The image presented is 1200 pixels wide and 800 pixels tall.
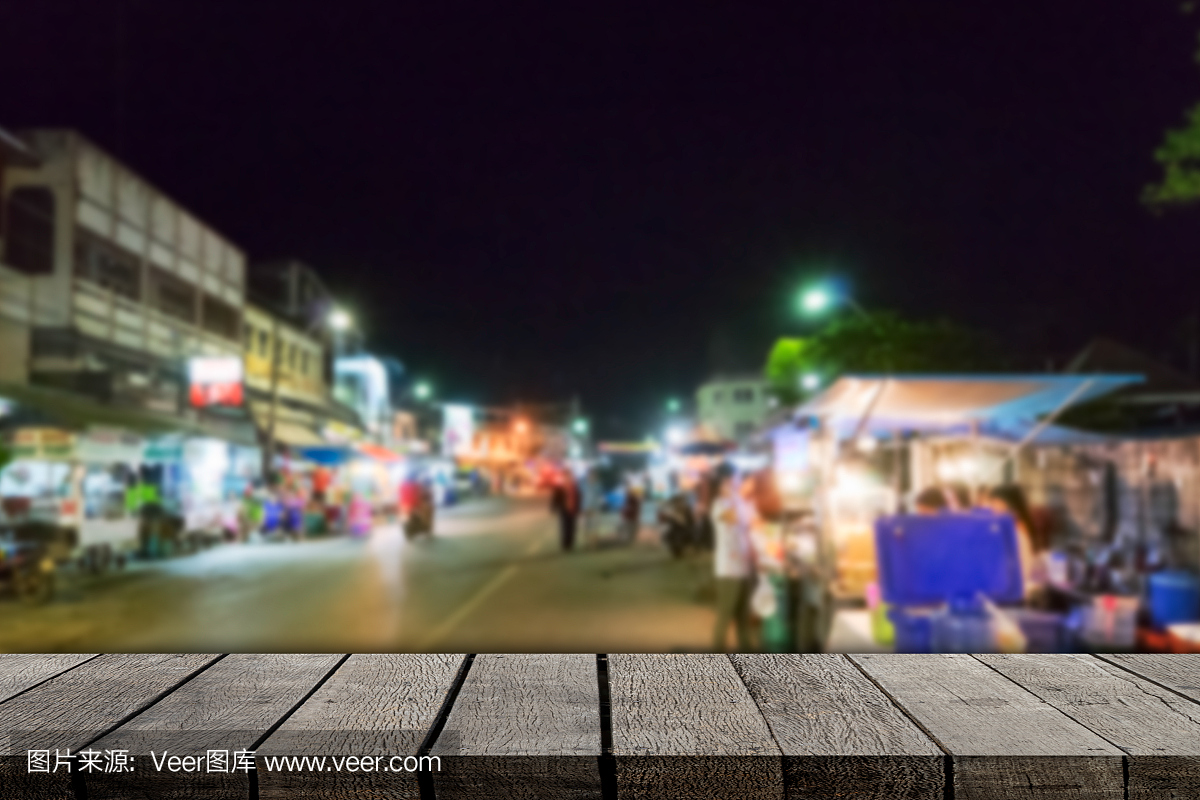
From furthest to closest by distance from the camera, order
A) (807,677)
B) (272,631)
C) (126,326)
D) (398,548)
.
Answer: (126,326) < (398,548) < (272,631) < (807,677)

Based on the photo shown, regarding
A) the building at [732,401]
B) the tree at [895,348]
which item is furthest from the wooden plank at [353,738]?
the building at [732,401]

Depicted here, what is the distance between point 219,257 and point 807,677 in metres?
32.2

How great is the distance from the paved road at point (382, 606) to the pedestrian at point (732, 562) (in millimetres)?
638

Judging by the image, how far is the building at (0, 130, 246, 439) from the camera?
2022 centimetres

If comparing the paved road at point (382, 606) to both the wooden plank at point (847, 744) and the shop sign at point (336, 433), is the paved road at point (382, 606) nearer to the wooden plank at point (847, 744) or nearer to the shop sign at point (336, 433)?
the wooden plank at point (847, 744)

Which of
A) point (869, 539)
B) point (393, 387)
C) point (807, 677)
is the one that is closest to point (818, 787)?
point (807, 677)

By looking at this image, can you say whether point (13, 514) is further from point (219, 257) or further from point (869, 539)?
point (219, 257)

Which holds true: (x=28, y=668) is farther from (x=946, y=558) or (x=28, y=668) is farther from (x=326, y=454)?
(x=326, y=454)

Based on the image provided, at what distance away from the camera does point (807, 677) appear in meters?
1.46

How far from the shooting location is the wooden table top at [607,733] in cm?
108

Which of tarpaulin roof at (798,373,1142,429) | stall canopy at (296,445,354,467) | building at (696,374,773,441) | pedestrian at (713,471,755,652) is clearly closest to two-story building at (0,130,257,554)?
stall canopy at (296,445,354,467)

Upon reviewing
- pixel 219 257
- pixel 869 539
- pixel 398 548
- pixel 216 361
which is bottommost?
pixel 398 548

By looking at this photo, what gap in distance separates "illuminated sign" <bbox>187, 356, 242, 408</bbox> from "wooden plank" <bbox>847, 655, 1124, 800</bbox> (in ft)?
86.4

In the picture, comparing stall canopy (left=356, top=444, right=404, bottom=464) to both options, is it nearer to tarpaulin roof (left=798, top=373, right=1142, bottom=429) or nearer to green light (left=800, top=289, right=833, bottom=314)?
green light (left=800, top=289, right=833, bottom=314)
